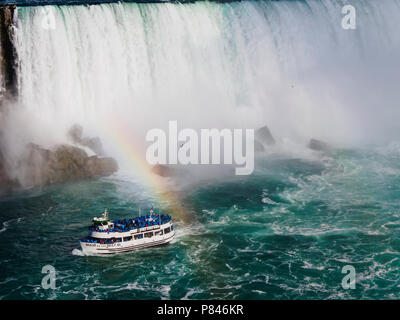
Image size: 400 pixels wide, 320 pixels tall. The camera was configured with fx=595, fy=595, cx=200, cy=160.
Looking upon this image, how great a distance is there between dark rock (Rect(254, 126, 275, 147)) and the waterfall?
7.71 feet

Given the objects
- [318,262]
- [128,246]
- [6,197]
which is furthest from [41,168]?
[318,262]

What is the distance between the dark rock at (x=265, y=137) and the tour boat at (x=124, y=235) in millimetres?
25287

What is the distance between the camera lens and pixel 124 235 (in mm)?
38031

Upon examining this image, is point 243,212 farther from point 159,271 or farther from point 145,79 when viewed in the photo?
point 145,79

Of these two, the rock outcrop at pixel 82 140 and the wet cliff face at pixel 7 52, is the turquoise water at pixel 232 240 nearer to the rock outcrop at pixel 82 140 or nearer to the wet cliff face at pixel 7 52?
the rock outcrop at pixel 82 140

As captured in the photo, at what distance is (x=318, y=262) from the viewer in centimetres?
3612

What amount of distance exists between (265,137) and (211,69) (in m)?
9.85

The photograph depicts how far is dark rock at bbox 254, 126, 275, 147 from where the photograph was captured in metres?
62.7
